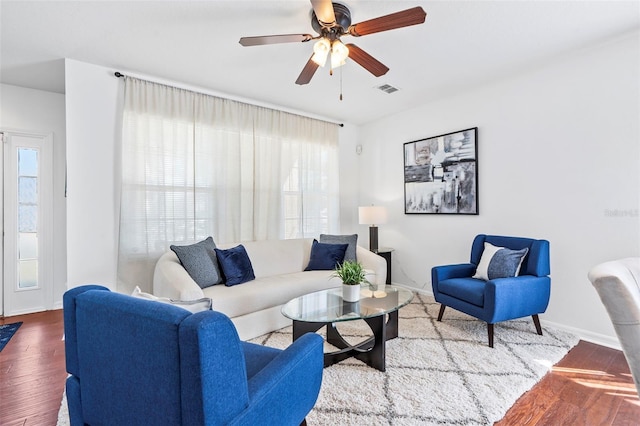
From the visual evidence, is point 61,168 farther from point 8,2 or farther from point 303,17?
point 303,17

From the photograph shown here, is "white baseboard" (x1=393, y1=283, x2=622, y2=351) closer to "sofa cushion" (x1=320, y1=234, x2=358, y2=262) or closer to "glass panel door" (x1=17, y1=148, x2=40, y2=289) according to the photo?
"sofa cushion" (x1=320, y1=234, x2=358, y2=262)

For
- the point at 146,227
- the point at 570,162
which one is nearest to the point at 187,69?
the point at 146,227

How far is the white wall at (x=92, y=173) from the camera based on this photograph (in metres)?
2.92

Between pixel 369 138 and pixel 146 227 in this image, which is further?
pixel 369 138

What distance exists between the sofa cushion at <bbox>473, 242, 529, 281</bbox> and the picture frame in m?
0.79

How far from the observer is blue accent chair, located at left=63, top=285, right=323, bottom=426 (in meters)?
0.88

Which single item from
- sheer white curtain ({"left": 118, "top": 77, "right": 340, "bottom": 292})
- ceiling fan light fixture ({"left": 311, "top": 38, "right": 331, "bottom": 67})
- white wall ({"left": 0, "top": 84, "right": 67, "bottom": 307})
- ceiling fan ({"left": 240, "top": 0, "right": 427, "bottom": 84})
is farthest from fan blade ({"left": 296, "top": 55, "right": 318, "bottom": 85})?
white wall ({"left": 0, "top": 84, "right": 67, "bottom": 307})

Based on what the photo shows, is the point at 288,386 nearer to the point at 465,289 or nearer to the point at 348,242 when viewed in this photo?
the point at 465,289

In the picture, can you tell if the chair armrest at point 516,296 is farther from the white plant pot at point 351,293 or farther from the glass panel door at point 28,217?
the glass panel door at point 28,217

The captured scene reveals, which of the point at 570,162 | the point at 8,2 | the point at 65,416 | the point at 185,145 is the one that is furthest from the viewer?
the point at 185,145

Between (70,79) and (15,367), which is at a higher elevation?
(70,79)

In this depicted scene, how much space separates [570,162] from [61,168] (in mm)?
5508

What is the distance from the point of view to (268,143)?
4121 mm

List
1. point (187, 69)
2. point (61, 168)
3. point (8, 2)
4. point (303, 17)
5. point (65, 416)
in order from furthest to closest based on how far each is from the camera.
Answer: point (61, 168)
point (187, 69)
point (303, 17)
point (8, 2)
point (65, 416)
